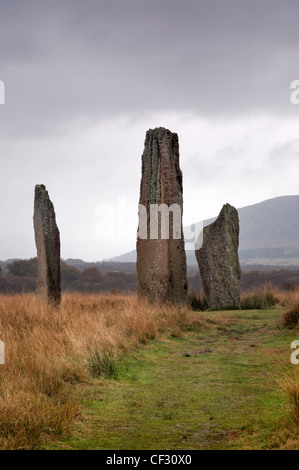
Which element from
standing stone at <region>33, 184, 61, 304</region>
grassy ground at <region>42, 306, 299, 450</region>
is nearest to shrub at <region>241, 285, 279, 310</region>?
standing stone at <region>33, 184, 61, 304</region>

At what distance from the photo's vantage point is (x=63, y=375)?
4.80 m

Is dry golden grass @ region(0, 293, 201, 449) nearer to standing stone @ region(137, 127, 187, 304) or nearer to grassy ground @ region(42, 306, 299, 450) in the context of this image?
grassy ground @ region(42, 306, 299, 450)

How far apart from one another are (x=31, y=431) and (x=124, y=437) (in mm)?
652

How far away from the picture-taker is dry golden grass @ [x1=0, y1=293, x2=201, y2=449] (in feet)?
11.3

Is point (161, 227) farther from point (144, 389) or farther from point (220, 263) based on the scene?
point (144, 389)

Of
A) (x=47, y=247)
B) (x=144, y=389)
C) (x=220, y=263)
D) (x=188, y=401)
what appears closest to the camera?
(x=188, y=401)

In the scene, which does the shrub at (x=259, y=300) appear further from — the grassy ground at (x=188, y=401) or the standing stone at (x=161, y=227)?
the grassy ground at (x=188, y=401)

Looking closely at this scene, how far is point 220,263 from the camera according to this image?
13875 mm

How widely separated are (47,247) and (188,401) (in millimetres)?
7470

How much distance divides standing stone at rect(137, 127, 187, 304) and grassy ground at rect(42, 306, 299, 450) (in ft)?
10.2

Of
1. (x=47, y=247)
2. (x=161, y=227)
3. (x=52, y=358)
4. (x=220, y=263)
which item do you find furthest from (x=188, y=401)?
(x=220, y=263)

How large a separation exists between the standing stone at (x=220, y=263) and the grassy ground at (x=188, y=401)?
605 centimetres

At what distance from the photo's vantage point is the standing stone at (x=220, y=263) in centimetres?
1366

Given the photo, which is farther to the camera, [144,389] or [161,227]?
[161,227]
